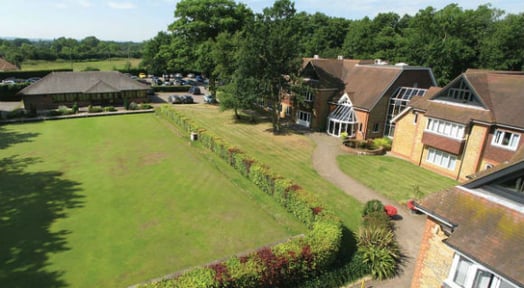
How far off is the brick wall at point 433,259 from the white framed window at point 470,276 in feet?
2.84

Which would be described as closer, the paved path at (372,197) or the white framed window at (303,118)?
the paved path at (372,197)

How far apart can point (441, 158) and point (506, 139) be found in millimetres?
5124

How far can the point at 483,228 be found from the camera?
835cm

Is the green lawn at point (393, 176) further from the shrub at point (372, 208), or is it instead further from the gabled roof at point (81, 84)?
the gabled roof at point (81, 84)

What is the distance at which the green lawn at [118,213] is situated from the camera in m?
13.4

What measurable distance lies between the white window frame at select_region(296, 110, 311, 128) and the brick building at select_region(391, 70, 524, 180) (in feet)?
46.5

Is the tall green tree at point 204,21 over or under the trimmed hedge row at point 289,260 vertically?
over

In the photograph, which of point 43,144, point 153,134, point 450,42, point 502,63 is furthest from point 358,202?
point 502,63

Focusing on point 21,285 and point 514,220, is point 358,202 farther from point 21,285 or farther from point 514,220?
point 21,285

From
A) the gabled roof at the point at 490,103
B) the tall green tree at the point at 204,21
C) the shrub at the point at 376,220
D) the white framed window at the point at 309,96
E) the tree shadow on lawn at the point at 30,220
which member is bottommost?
the tree shadow on lawn at the point at 30,220

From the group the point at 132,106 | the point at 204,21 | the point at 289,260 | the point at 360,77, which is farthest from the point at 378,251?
the point at 204,21

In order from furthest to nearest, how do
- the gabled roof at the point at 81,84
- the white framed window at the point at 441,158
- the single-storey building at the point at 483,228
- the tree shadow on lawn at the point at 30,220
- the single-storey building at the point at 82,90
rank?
the gabled roof at the point at 81,84
the single-storey building at the point at 82,90
the white framed window at the point at 441,158
the tree shadow on lawn at the point at 30,220
the single-storey building at the point at 483,228

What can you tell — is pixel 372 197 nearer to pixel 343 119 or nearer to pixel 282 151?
pixel 282 151

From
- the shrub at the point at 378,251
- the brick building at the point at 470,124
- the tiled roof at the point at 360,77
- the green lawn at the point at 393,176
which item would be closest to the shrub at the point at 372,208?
the shrub at the point at 378,251
